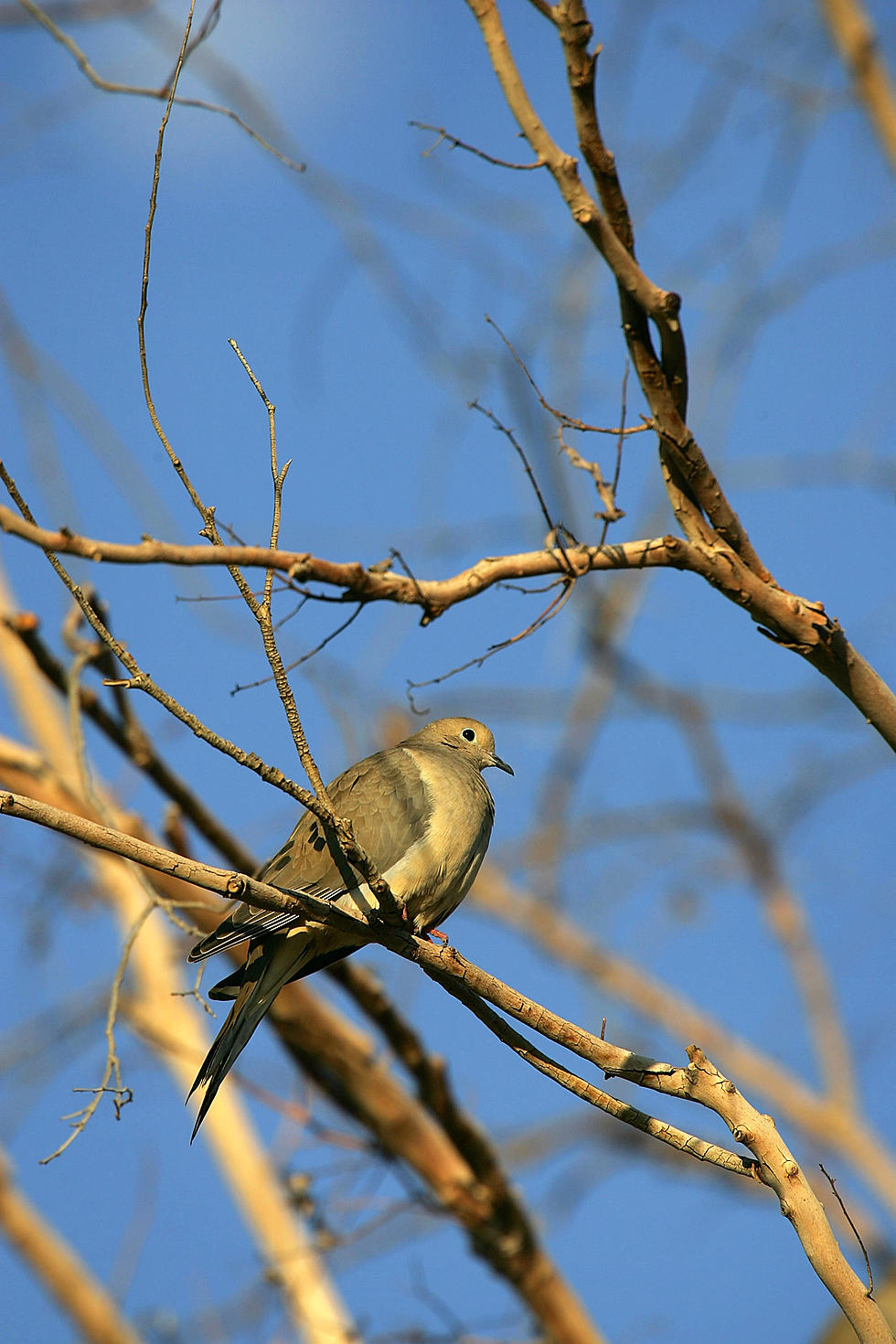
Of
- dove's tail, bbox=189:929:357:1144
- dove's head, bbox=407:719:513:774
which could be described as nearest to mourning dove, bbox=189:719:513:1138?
dove's tail, bbox=189:929:357:1144

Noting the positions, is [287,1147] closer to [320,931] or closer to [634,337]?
[320,931]

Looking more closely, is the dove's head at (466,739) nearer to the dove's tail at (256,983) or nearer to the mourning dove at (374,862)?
the mourning dove at (374,862)

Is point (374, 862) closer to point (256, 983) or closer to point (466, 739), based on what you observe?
point (256, 983)

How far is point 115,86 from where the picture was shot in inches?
138

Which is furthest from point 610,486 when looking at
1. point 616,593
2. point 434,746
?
point 616,593

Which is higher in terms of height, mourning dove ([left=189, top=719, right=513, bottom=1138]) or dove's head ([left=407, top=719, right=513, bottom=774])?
dove's head ([left=407, top=719, right=513, bottom=774])

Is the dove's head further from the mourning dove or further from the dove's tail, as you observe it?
the dove's tail

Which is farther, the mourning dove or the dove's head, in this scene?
the dove's head

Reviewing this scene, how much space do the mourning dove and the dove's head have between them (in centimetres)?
40

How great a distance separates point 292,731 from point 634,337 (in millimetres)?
1267

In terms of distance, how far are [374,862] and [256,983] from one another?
56cm

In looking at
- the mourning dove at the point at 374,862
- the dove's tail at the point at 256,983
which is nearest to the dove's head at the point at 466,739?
the mourning dove at the point at 374,862

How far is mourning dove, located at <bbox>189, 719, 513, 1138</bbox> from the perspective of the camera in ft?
11.2

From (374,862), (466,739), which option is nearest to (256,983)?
(374,862)
